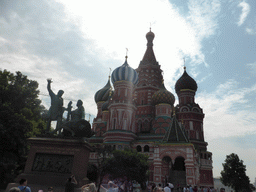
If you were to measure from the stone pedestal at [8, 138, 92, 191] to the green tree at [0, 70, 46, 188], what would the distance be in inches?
354

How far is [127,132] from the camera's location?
32.9m

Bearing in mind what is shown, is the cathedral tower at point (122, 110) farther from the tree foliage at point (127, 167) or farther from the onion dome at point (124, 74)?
the tree foliage at point (127, 167)

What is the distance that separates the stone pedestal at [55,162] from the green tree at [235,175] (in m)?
38.1

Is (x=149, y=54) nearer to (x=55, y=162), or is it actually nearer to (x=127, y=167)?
(x=127, y=167)

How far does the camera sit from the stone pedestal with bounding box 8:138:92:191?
376 inches

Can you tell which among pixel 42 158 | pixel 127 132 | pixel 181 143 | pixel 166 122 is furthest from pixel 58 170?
pixel 166 122

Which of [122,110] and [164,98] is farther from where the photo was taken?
[164,98]

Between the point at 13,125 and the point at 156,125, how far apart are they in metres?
23.3

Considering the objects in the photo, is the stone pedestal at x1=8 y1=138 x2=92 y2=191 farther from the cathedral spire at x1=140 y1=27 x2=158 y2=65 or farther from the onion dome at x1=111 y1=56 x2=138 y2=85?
the cathedral spire at x1=140 y1=27 x2=158 y2=65

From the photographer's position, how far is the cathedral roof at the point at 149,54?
4763cm

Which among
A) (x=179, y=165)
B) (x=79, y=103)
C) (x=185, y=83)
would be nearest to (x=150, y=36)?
(x=185, y=83)

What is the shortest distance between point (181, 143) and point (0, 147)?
60.0 ft

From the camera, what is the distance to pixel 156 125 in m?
35.7

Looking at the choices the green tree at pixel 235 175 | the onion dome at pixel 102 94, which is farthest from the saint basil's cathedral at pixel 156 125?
the green tree at pixel 235 175
